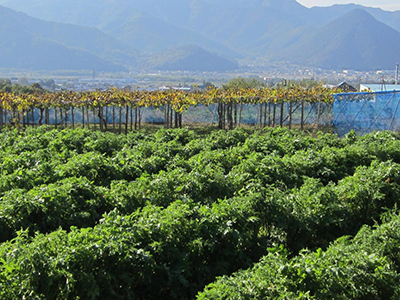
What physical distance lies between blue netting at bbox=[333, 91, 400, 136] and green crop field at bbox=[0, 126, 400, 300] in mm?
11356

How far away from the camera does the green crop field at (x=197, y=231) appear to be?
17.8ft

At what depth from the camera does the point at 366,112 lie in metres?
23.1

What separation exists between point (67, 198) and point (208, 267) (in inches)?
109

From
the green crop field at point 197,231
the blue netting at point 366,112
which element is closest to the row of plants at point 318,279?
the green crop field at point 197,231

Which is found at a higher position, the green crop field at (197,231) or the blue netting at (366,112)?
the blue netting at (366,112)

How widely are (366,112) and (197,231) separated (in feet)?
61.3

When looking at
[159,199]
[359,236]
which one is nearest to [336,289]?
[359,236]

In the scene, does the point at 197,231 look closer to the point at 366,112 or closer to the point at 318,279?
the point at 318,279

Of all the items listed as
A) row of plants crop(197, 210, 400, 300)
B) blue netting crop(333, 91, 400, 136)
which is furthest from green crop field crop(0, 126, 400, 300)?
blue netting crop(333, 91, 400, 136)

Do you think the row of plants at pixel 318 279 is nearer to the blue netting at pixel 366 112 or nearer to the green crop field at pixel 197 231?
the green crop field at pixel 197 231

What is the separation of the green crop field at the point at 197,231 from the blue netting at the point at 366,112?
11356mm

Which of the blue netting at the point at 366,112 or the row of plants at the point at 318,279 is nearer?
the row of plants at the point at 318,279

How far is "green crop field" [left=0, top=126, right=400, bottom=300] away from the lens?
17.8 ft

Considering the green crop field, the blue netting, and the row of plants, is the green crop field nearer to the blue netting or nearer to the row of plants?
the row of plants
